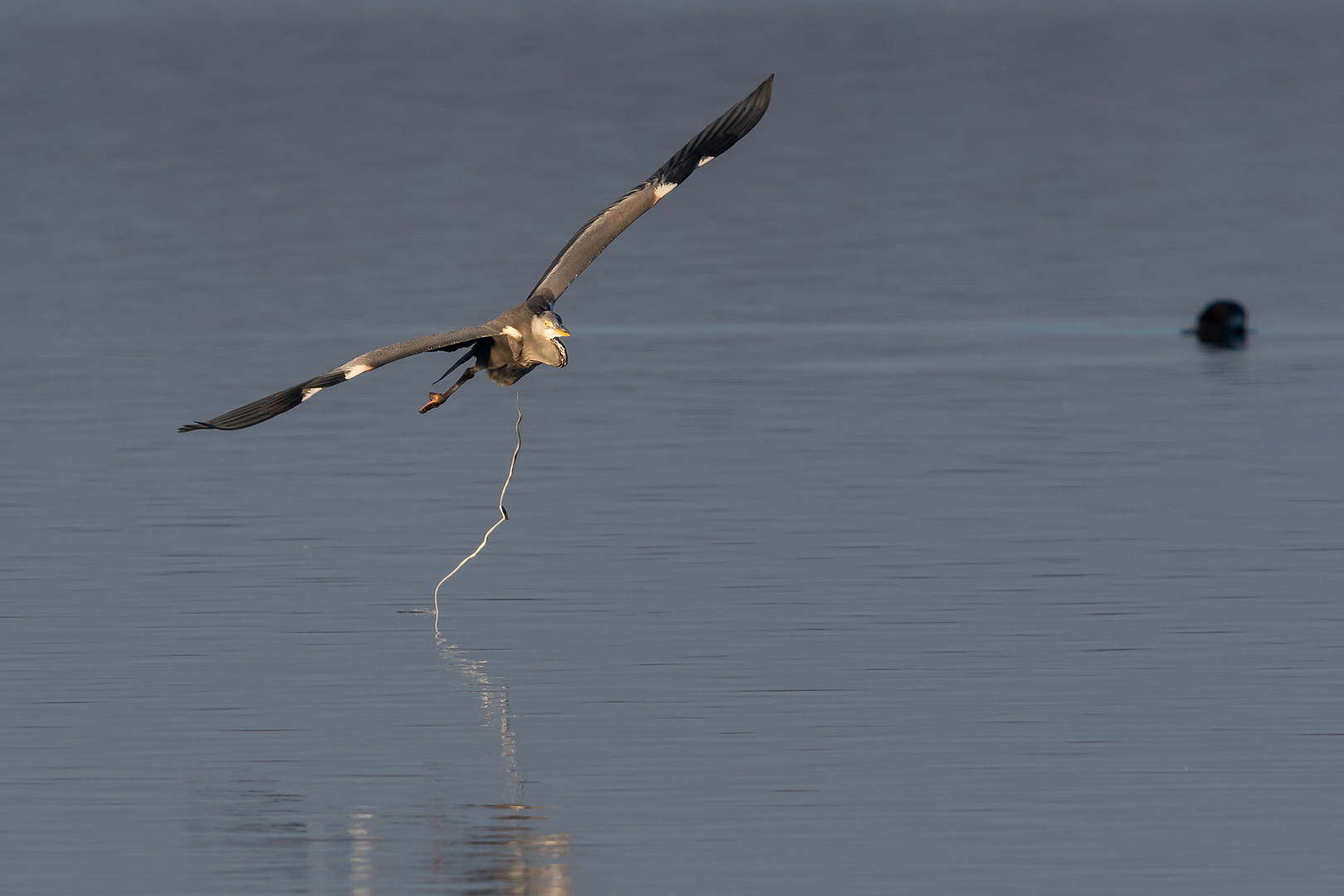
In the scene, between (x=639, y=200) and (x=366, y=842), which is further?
(x=639, y=200)

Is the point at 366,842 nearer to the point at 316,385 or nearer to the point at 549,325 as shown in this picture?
the point at 316,385

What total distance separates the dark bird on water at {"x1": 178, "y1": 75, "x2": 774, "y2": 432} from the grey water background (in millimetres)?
1922

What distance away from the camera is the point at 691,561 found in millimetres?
21516

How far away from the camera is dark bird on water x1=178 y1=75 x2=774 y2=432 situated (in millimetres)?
15734

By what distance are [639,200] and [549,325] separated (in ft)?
10.1

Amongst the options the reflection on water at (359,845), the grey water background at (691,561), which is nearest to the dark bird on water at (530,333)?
the grey water background at (691,561)

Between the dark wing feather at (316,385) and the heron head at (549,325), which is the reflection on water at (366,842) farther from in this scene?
the heron head at (549,325)

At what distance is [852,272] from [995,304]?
17.7 feet

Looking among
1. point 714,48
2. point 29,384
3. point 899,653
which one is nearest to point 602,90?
point 714,48

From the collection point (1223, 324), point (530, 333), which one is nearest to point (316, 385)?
point (530, 333)

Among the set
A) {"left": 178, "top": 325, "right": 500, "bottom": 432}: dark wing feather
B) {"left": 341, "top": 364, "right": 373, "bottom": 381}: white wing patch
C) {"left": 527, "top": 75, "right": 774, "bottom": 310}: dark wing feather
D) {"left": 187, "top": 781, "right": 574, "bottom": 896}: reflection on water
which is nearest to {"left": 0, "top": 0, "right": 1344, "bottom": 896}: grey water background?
{"left": 187, "top": 781, "right": 574, "bottom": 896}: reflection on water

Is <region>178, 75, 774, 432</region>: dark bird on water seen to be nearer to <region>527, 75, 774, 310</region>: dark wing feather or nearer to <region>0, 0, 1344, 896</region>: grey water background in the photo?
<region>527, 75, 774, 310</region>: dark wing feather

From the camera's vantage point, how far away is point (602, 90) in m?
106

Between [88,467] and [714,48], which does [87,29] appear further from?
[88,467]
